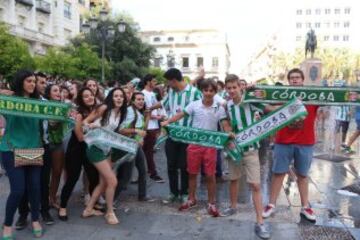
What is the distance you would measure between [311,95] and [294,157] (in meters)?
0.79

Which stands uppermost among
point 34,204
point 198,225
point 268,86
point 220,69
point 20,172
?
point 220,69

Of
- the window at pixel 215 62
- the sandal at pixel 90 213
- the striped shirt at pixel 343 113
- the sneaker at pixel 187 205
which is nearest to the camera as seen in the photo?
the sandal at pixel 90 213

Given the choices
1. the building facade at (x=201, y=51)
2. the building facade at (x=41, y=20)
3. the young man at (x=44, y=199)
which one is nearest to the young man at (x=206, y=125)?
the young man at (x=44, y=199)

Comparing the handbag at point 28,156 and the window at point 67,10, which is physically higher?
the window at point 67,10

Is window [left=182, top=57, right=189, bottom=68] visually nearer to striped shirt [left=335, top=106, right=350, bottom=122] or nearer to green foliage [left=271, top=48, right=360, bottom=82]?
green foliage [left=271, top=48, right=360, bottom=82]

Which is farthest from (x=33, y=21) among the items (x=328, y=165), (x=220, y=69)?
(x=220, y=69)

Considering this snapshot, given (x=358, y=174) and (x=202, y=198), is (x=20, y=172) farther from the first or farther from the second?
(x=358, y=174)

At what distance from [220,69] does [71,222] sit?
294ft

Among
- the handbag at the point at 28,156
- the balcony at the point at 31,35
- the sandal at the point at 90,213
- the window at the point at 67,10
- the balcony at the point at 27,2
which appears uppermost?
the window at the point at 67,10

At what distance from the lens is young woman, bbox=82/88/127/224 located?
5020mm

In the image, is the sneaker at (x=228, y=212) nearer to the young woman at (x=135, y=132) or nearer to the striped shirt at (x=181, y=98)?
the young woman at (x=135, y=132)

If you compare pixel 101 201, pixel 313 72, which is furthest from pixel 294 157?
pixel 313 72

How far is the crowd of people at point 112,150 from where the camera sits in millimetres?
4617

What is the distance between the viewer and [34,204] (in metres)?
4.69
